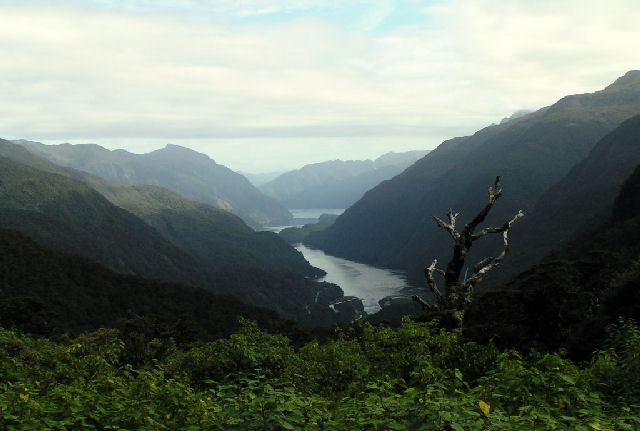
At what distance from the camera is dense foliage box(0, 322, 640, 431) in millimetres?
9992

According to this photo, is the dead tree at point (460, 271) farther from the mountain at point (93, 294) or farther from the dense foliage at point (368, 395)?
the mountain at point (93, 294)

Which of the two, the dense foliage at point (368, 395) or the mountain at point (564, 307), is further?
the mountain at point (564, 307)

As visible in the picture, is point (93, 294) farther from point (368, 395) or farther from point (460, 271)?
point (368, 395)

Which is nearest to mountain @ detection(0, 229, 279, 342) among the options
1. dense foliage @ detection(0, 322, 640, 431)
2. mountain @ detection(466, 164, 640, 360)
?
mountain @ detection(466, 164, 640, 360)

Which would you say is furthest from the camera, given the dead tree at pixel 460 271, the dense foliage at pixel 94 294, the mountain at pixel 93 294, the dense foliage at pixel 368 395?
the mountain at pixel 93 294

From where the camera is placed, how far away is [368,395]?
39.1ft

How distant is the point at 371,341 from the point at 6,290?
4840 inches

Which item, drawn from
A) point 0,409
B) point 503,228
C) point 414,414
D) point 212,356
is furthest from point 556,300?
point 0,409

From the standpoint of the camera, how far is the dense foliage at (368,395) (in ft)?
32.8

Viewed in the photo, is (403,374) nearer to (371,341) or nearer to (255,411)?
(371,341)

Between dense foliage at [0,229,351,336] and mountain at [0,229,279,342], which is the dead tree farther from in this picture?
mountain at [0,229,279,342]

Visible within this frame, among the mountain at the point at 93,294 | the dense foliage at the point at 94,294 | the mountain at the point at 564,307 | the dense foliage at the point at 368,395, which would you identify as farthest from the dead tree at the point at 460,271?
the mountain at the point at 93,294

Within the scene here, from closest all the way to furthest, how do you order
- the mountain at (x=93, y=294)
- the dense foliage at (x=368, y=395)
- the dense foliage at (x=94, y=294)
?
the dense foliage at (x=368, y=395) → the dense foliage at (x=94, y=294) → the mountain at (x=93, y=294)

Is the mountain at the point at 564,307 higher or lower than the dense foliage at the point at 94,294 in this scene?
higher
